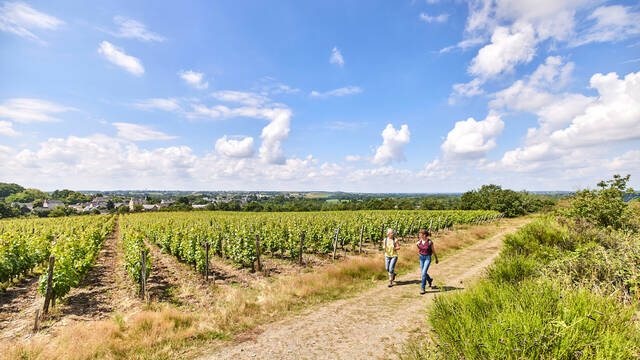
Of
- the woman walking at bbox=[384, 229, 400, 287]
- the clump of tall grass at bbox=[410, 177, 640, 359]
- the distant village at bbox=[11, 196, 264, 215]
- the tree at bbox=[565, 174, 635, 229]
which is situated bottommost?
the distant village at bbox=[11, 196, 264, 215]

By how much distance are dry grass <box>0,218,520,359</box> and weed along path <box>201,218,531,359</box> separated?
1.89ft

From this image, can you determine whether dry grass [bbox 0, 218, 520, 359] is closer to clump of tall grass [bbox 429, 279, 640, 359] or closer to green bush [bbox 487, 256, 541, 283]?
green bush [bbox 487, 256, 541, 283]

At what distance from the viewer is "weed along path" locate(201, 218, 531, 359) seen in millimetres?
4984

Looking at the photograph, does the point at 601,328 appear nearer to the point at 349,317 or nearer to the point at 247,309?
the point at 349,317

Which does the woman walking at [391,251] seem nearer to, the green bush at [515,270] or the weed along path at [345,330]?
the weed along path at [345,330]

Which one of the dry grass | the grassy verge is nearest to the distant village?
the dry grass

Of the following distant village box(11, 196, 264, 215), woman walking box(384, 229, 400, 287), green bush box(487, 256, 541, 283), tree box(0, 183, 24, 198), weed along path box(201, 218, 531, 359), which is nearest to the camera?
weed along path box(201, 218, 531, 359)

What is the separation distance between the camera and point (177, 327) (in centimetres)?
605

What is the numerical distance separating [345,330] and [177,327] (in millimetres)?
4045

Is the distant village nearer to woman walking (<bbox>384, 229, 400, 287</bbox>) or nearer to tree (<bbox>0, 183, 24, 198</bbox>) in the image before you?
tree (<bbox>0, 183, 24, 198</bbox>)

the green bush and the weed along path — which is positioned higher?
the green bush

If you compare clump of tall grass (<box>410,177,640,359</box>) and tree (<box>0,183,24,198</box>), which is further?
Result: tree (<box>0,183,24,198</box>)

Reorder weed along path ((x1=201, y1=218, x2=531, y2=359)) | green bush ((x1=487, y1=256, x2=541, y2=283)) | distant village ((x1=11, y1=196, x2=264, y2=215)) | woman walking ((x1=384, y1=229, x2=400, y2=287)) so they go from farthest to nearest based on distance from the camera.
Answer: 1. distant village ((x1=11, y1=196, x2=264, y2=215))
2. woman walking ((x1=384, y1=229, x2=400, y2=287))
3. green bush ((x1=487, y1=256, x2=541, y2=283))
4. weed along path ((x1=201, y1=218, x2=531, y2=359))

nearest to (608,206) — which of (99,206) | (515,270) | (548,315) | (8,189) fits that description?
(515,270)
